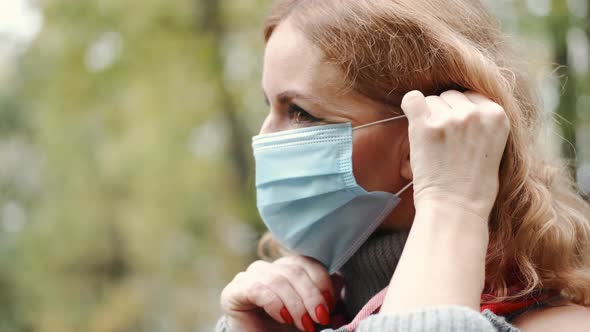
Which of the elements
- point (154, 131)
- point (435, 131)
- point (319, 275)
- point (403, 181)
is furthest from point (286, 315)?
point (154, 131)

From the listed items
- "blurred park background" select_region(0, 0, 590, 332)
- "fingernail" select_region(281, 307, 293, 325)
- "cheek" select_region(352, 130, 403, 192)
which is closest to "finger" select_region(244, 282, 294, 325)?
"fingernail" select_region(281, 307, 293, 325)

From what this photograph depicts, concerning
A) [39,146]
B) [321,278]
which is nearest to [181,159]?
[39,146]

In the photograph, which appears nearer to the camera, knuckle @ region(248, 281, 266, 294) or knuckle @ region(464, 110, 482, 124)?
knuckle @ region(464, 110, 482, 124)

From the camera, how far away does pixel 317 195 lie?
2078 millimetres

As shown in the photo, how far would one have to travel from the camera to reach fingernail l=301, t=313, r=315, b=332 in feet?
6.96

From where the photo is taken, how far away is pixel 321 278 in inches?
86.9

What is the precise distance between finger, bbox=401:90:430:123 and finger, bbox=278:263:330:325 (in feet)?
2.25

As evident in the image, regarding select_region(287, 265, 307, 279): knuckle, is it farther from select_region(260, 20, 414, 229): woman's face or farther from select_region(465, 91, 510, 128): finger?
select_region(465, 91, 510, 128): finger

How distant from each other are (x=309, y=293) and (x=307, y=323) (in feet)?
0.29

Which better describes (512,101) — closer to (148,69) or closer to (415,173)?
(415,173)

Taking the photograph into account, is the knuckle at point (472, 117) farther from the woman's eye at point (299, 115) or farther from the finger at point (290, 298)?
the finger at point (290, 298)

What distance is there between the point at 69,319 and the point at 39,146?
96.7 inches

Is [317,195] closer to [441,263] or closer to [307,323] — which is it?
[307,323]

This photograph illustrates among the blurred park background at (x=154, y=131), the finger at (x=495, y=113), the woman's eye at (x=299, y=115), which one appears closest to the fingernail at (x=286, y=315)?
the woman's eye at (x=299, y=115)
